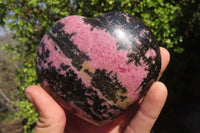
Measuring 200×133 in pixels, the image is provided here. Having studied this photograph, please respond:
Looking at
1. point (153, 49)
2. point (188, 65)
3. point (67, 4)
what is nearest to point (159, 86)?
point (153, 49)

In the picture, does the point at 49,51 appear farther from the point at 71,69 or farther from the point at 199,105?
the point at 199,105

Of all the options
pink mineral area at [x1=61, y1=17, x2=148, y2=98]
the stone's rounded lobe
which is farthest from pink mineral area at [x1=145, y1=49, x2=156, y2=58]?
pink mineral area at [x1=61, y1=17, x2=148, y2=98]

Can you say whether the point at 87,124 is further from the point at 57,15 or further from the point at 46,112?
the point at 57,15

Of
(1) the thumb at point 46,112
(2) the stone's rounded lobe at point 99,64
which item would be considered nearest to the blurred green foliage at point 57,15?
(2) the stone's rounded lobe at point 99,64

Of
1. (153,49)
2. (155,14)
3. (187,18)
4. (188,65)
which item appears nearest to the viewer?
(153,49)

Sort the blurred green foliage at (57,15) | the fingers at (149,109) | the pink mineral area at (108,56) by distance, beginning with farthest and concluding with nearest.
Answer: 1. the blurred green foliage at (57,15)
2. the fingers at (149,109)
3. the pink mineral area at (108,56)

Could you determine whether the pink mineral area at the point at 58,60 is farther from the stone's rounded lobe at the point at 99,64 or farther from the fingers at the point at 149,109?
the fingers at the point at 149,109
